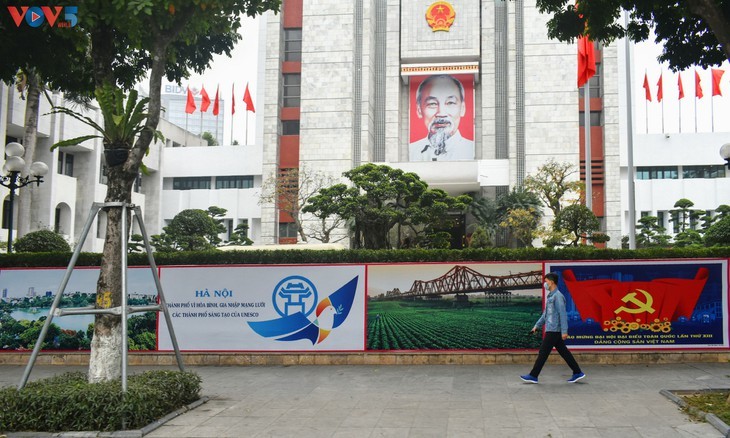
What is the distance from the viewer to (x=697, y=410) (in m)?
8.24

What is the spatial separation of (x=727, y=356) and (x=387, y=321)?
678cm

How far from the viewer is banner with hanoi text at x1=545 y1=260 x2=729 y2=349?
12.8 metres

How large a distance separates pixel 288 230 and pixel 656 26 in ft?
124

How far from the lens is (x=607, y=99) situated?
44.7 meters

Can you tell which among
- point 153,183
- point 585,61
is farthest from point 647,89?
point 153,183

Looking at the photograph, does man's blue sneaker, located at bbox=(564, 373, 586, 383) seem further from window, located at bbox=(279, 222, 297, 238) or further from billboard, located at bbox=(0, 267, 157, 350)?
window, located at bbox=(279, 222, 297, 238)

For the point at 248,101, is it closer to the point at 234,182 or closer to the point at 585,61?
the point at 234,182

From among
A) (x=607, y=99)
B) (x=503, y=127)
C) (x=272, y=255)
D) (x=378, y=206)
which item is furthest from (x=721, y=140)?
(x=272, y=255)

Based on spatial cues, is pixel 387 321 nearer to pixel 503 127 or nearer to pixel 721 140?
pixel 503 127

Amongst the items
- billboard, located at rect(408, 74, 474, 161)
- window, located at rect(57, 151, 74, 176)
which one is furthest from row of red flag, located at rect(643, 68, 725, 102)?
window, located at rect(57, 151, 74, 176)

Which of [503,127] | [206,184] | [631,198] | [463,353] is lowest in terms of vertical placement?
[463,353]

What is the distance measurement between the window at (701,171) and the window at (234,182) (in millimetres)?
34675

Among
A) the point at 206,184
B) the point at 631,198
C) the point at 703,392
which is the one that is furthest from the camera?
the point at 206,184

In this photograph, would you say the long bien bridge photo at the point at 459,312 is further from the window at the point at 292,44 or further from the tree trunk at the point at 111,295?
the window at the point at 292,44
